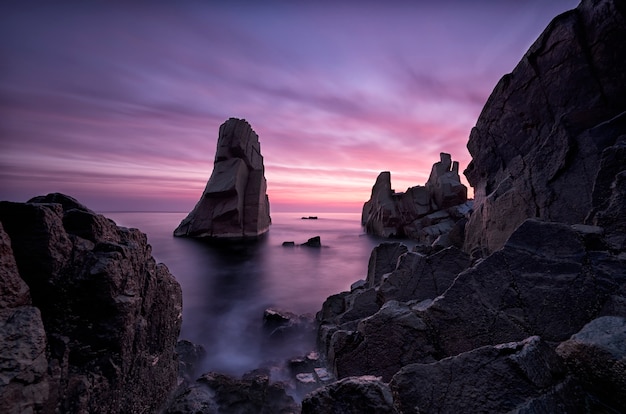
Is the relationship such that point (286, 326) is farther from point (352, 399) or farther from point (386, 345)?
point (352, 399)

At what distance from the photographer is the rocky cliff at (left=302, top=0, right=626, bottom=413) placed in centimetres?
353

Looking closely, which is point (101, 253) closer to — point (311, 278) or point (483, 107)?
point (483, 107)

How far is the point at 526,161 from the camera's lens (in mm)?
11023

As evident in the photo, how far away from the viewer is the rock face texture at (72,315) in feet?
12.2

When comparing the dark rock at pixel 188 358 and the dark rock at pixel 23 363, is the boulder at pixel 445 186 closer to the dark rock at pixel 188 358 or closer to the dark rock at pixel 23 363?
the dark rock at pixel 188 358

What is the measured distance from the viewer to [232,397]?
7.09 metres

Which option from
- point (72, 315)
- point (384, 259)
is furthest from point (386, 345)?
point (384, 259)

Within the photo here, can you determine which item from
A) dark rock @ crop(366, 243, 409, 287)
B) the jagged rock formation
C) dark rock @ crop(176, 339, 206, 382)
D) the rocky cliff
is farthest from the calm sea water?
the jagged rock formation

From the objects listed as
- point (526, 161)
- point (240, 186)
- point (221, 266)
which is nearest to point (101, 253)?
point (526, 161)

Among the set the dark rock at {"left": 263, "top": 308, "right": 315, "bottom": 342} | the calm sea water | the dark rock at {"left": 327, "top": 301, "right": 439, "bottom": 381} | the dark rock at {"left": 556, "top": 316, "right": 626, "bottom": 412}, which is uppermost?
the dark rock at {"left": 556, "top": 316, "right": 626, "bottom": 412}

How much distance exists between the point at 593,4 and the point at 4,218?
16.6 m

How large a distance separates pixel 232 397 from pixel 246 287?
1509 cm

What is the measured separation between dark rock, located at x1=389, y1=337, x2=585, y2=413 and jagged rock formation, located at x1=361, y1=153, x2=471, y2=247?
1450 inches

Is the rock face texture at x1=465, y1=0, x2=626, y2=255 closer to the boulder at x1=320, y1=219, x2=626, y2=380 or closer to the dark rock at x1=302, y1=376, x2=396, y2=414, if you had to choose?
the boulder at x1=320, y1=219, x2=626, y2=380
